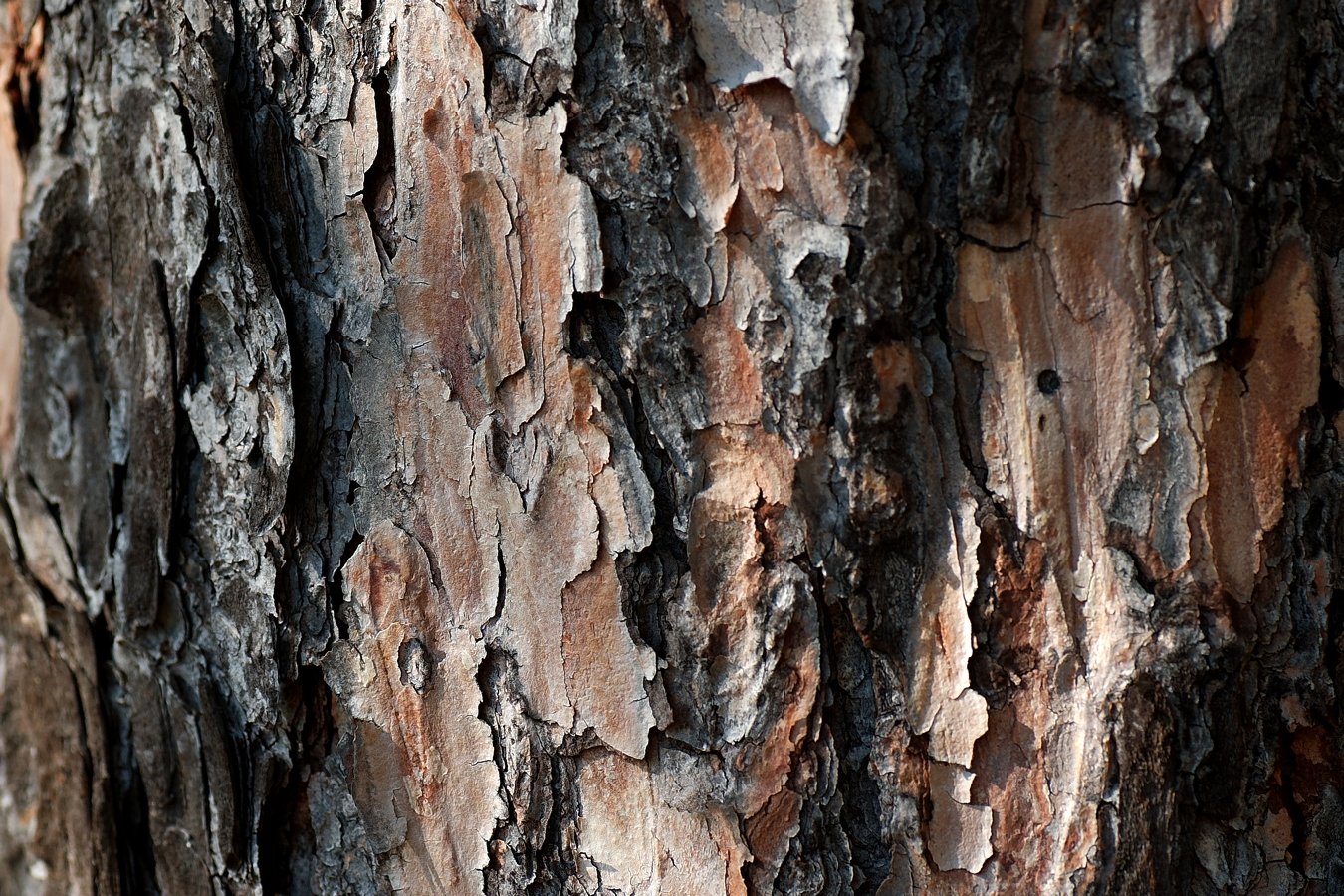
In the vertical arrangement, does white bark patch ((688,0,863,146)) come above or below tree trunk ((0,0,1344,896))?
above

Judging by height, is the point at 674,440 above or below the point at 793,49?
below

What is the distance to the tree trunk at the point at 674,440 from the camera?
2.84ft

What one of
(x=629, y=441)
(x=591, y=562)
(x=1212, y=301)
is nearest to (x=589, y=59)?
(x=629, y=441)

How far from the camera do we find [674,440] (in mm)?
919

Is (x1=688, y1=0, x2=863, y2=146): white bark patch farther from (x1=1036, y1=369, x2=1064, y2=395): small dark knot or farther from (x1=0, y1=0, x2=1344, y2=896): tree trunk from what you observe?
(x1=1036, y1=369, x2=1064, y2=395): small dark knot

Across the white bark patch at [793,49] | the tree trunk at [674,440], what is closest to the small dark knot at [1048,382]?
the tree trunk at [674,440]

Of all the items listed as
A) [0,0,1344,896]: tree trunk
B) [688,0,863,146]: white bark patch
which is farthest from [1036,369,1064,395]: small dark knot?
[688,0,863,146]: white bark patch

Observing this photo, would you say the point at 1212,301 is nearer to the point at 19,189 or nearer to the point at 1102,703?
the point at 1102,703

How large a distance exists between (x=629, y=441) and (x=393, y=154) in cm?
34

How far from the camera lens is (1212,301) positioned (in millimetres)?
881

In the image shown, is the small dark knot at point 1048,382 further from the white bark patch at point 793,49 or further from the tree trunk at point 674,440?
the white bark patch at point 793,49

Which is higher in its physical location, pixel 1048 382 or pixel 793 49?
pixel 793 49

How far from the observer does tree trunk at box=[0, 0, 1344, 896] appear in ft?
2.84

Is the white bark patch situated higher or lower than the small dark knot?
higher
